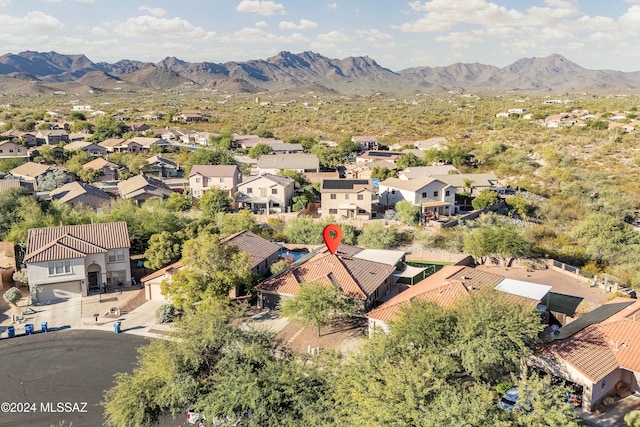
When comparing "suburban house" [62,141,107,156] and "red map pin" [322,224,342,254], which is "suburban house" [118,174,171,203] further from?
"suburban house" [62,141,107,156]

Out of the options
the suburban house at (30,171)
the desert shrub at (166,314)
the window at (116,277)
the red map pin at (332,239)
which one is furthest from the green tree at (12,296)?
the suburban house at (30,171)

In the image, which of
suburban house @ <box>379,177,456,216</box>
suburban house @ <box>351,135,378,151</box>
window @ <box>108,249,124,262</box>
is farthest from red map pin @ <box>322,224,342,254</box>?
suburban house @ <box>351,135,378,151</box>

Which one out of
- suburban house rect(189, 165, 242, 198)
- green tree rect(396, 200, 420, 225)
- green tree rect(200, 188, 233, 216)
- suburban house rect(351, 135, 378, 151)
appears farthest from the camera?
suburban house rect(351, 135, 378, 151)

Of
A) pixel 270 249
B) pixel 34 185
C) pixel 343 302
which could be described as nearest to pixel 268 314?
pixel 343 302

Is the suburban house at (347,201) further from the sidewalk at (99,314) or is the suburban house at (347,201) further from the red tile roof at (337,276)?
the sidewalk at (99,314)

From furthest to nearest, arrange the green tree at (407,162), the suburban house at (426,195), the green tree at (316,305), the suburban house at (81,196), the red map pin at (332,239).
Answer: the green tree at (407,162) → the suburban house at (426,195) → the suburban house at (81,196) → the red map pin at (332,239) → the green tree at (316,305)

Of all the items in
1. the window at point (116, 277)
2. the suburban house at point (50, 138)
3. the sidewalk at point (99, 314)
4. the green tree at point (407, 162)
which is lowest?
the sidewalk at point (99, 314)

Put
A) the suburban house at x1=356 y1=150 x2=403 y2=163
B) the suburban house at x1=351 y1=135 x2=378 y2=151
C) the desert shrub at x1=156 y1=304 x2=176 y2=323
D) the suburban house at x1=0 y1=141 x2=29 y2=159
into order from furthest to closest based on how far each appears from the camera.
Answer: the suburban house at x1=351 y1=135 x2=378 y2=151 → the suburban house at x1=0 y1=141 x2=29 y2=159 → the suburban house at x1=356 y1=150 x2=403 y2=163 → the desert shrub at x1=156 y1=304 x2=176 y2=323
